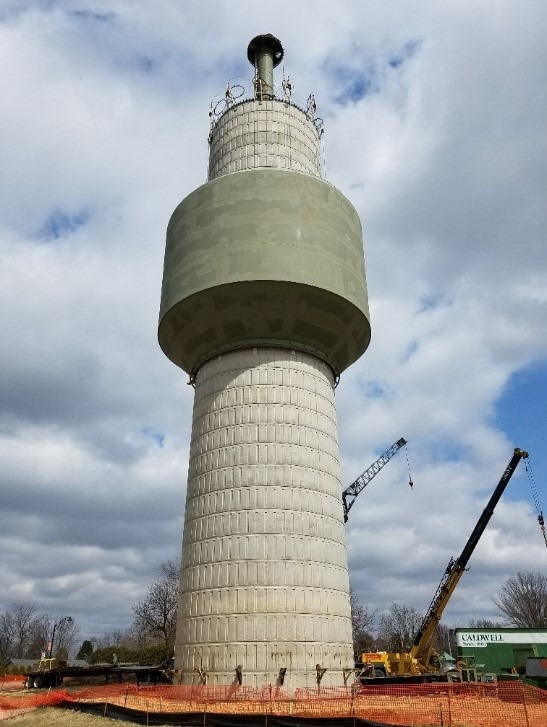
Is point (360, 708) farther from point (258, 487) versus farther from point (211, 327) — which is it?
point (211, 327)

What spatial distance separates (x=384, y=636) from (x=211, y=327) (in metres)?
117

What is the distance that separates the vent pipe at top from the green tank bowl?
7.46m

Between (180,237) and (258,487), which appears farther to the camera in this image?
(180,237)

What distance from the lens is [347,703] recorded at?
1619 centimetres

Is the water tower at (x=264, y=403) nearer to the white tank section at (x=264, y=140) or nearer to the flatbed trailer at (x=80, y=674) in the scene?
the white tank section at (x=264, y=140)

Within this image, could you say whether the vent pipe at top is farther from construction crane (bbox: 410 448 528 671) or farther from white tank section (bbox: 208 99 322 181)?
construction crane (bbox: 410 448 528 671)

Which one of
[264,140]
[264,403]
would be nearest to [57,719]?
[264,403]

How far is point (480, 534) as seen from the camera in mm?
37594

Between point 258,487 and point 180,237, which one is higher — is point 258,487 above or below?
below

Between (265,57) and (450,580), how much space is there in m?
31.0

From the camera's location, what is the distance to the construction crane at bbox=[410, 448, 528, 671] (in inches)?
1368

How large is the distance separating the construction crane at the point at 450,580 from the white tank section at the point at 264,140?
2467 centimetres

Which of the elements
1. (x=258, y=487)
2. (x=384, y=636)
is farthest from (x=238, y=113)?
(x=384, y=636)

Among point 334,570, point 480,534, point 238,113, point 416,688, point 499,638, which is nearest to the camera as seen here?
point 334,570
